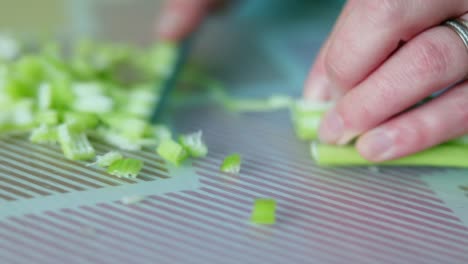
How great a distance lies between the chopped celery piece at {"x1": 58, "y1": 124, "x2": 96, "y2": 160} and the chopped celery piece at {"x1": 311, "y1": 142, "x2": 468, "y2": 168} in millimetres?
397

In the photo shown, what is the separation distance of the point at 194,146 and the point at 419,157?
1.26ft

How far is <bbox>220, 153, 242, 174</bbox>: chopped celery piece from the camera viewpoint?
913mm

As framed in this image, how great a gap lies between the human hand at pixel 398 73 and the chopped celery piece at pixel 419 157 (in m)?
0.04

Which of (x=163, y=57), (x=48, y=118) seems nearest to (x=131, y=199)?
(x=48, y=118)

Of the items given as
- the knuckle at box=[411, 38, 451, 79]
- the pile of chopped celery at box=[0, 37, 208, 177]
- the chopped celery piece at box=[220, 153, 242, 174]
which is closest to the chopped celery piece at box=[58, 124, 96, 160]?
the pile of chopped celery at box=[0, 37, 208, 177]

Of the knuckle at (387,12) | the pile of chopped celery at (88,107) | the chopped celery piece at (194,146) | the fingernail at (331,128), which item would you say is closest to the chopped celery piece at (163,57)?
the pile of chopped celery at (88,107)

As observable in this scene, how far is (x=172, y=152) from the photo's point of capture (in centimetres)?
93

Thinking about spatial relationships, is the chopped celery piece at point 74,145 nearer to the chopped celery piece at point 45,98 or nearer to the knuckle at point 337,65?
the chopped celery piece at point 45,98

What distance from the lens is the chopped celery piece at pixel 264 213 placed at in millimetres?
769

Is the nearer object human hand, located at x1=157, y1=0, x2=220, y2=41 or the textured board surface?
the textured board surface

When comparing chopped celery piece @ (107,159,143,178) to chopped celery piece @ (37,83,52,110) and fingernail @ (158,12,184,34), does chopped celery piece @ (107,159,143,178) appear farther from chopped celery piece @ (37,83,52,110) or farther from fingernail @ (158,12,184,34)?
fingernail @ (158,12,184,34)

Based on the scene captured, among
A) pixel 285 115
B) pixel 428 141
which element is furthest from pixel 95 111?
pixel 428 141

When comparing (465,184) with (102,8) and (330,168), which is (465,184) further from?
(102,8)

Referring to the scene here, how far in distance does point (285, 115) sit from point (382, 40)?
37cm
